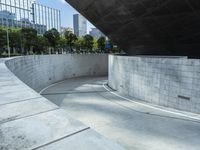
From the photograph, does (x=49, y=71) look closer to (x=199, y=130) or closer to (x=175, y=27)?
(x=175, y=27)

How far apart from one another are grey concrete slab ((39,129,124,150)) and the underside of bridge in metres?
Result: 12.2

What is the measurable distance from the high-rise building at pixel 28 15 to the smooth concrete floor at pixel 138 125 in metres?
68.3

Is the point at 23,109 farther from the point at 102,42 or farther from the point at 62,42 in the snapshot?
the point at 102,42

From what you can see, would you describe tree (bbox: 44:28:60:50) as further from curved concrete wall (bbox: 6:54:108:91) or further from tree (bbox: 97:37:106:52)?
curved concrete wall (bbox: 6:54:108:91)

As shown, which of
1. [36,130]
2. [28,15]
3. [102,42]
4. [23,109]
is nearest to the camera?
[36,130]

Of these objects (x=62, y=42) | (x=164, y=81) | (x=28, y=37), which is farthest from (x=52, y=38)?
(x=164, y=81)

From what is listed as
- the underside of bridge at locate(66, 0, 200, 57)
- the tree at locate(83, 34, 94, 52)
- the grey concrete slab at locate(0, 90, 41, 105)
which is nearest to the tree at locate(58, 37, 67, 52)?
the tree at locate(83, 34, 94, 52)

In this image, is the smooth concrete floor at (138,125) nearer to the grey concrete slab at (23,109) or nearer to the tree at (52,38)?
the grey concrete slab at (23,109)

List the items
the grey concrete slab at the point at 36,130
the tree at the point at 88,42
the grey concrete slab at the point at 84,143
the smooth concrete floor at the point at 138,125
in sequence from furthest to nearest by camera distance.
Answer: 1. the tree at the point at 88,42
2. the smooth concrete floor at the point at 138,125
3. the grey concrete slab at the point at 36,130
4. the grey concrete slab at the point at 84,143

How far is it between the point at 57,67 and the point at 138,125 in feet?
60.0

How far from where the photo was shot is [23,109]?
3.60 m

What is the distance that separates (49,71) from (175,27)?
1361 centimetres

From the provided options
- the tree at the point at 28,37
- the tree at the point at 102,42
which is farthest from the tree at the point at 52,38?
the tree at the point at 102,42

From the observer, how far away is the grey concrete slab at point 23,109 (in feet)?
10.8
